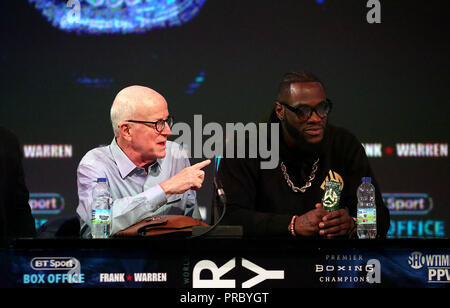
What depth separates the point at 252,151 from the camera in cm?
369

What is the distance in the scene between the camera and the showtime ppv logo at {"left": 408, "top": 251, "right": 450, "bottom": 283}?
107 inches

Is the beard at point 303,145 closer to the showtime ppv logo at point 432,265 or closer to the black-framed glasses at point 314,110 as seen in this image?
the black-framed glasses at point 314,110

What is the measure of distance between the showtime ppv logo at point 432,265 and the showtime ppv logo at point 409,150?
2.00 m

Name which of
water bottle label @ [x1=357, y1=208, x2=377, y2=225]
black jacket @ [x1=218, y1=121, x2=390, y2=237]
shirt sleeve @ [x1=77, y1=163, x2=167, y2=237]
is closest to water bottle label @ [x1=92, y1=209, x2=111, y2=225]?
shirt sleeve @ [x1=77, y1=163, x2=167, y2=237]

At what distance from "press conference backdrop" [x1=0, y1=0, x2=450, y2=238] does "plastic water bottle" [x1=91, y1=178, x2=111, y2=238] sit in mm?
1192

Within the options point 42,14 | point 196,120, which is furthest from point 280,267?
point 42,14

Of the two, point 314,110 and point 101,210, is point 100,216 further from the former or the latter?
point 314,110

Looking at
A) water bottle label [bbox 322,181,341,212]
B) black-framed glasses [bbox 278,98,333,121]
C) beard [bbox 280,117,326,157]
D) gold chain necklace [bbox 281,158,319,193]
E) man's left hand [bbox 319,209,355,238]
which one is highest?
black-framed glasses [bbox 278,98,333,121]

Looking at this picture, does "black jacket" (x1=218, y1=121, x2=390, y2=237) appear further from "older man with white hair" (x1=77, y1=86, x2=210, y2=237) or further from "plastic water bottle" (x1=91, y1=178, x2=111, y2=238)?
"plastic water bottle" (x1=91, y1=178, x2=111, y2=238)

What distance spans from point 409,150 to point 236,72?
4.58 ft

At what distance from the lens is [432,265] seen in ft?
8.90

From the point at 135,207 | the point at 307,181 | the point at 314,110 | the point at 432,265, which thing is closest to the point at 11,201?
the point at 135,207
